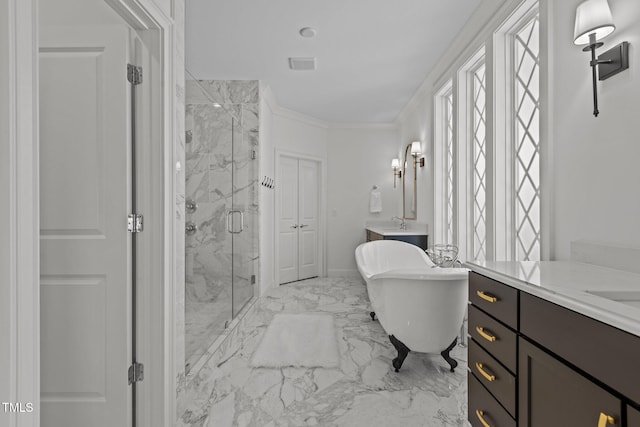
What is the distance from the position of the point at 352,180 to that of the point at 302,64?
2.59 meters

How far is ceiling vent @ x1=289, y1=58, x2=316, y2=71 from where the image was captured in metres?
3.41

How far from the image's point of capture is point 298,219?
5.47 meters

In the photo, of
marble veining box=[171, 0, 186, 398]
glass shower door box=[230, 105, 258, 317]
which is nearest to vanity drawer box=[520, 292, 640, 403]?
marble veining box=[171, 0, 186, 398]

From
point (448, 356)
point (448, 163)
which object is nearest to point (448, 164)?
point (448, 163)

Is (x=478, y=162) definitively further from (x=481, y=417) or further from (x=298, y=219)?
(x=298, y=219)

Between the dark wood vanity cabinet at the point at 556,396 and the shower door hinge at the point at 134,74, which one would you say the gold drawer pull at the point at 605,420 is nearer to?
the dark wood vanity cabinet at the point at 556,396

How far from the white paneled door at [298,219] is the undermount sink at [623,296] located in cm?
432

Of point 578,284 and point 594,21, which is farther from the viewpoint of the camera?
point 594,21

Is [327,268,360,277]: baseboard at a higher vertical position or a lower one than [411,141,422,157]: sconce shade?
lower

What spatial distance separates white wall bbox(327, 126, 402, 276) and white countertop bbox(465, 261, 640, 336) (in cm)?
427

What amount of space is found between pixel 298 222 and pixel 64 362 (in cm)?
405

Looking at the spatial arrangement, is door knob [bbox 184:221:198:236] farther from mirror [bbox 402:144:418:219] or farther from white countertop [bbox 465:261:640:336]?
mirror [bbox 402:144:418:219]

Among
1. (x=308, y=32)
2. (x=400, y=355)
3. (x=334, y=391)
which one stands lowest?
(x=334, y=391)

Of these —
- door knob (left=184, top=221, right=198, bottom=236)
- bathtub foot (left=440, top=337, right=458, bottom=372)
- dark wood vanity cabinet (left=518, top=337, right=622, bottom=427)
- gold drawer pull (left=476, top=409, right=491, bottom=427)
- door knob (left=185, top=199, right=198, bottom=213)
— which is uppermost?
door knob (left=185, top=199, right=198, bottom=213)
